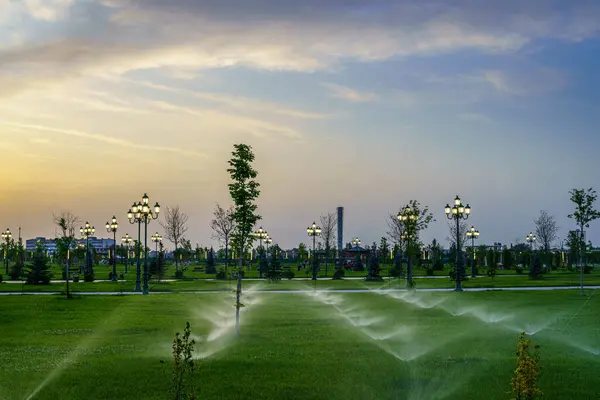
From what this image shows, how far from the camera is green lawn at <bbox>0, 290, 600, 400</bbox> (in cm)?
1563

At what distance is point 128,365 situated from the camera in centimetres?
1827

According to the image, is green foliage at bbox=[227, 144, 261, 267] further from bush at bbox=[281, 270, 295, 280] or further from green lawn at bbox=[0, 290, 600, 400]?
bush at bbox=[281, 270, 295, 280]

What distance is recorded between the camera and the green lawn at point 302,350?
15.6m

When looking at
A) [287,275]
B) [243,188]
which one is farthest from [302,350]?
[287,275]

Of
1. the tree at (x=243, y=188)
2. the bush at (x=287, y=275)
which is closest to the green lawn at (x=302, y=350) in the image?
the tree at (x=243, y=188)

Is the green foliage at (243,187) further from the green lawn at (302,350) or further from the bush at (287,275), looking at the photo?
the bush at (287,275)

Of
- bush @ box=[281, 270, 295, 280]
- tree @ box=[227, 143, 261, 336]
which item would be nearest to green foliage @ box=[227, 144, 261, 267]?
tree @ box=[227, 143, 261, 336]

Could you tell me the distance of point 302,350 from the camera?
20.7 meters

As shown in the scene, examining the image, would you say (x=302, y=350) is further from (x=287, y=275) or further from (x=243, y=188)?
(x=287, y=275)

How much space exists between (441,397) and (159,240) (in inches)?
4349

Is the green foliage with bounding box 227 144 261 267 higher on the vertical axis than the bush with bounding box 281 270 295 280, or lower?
higher

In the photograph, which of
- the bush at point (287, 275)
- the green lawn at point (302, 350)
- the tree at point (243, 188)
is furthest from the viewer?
the bush at point (287, 275)

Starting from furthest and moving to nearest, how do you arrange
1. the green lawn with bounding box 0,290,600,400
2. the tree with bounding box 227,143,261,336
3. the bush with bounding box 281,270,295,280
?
the bush with bounding box 281,270,295,280, the tree with bounding box 227,143,261,336, the green lawn with bounding box 0,290,600,400

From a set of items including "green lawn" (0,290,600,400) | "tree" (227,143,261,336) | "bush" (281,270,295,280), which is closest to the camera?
"green lawn" (0,290,600,400)
